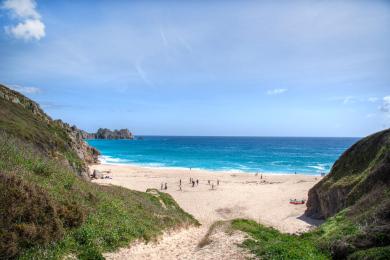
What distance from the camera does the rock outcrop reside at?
53.8 feet

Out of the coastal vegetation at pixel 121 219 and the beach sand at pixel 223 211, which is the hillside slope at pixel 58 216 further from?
the beach sand at pixel 223 211

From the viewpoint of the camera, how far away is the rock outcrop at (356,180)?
16391mm

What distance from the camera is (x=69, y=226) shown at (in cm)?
1143

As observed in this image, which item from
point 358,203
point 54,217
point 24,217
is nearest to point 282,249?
point 358,203

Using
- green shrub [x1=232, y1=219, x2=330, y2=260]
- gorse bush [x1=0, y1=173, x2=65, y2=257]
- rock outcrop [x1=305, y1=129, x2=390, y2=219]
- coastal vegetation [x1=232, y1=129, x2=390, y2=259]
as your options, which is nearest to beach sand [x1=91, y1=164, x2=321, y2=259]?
green shrub [x1=232, y1=219, x2=330, y2=260]

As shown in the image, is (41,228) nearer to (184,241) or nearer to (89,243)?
(89,243)

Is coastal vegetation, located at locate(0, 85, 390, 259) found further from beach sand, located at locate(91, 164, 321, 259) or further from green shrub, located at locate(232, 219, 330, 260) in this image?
beach sand, located at locate(91, 164, 321, 259)

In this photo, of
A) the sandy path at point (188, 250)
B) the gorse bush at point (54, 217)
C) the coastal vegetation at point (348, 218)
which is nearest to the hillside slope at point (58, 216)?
the gorse bush at point (54, 217)

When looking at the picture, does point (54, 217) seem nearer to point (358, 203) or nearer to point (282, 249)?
point (282, 249)

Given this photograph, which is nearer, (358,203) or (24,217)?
(24,217)

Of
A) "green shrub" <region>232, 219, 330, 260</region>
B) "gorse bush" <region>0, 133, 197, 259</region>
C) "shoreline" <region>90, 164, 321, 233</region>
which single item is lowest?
"shoreline" <region>90, 164, 321, 233</region>

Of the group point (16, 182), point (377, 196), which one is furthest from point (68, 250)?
point (377, 196)

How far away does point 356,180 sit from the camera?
19641mm

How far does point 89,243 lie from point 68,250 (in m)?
1.01
